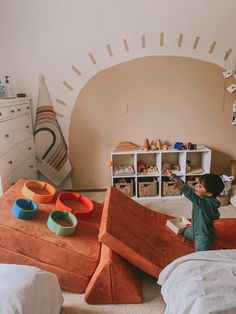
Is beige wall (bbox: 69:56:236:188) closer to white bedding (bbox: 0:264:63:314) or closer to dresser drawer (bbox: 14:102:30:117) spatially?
dresser drawer (bbox: 14:102:30:117)

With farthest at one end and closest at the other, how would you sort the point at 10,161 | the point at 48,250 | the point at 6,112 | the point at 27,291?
the point at 10,161 → the point at 6,112 → the point at 48,250 → the point at 27,291

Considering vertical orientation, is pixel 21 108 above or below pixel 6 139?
above

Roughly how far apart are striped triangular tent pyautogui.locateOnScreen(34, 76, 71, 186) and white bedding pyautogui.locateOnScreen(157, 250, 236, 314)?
2.17m

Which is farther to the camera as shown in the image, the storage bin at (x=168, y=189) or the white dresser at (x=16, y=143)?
the storage bin at (x=168, y=189)

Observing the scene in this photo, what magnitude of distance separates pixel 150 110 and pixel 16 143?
5.18 feet

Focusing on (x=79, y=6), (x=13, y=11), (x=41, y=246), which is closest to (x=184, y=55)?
(x=79, y=6)

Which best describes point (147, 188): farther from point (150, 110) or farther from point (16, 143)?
point (16, 143)

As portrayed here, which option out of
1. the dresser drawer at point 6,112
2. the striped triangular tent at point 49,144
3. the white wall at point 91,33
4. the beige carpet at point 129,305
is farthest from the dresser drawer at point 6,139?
the beige carpet at point 129,305

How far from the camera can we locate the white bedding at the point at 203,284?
1076mm

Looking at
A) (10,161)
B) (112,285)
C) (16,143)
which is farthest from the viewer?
(16,143)

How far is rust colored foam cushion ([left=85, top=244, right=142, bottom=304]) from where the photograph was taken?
5.21 feet

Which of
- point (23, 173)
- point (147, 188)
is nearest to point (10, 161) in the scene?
point (23, 173)

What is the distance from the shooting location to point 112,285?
1606 millimetres

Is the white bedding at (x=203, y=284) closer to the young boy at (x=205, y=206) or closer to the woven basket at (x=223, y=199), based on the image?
the young boy at (x=205, y=206)
